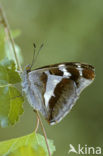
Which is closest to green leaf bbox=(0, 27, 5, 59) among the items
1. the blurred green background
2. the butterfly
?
the butterfly

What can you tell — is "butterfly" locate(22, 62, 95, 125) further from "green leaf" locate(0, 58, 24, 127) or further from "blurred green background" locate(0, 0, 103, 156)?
"blurred green background" locate(0, 0, 103, 156)

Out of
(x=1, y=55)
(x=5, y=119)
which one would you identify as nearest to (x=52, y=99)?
(x=5, y=119)

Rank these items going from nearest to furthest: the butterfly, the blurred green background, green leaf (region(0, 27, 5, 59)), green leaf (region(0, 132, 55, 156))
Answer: green leaf (region(0, 132, 55, 156)) < the butterfly < green leaf (region(0, 27, 5, 59)) < the blurred green background

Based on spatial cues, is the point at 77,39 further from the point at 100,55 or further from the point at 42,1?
the point at 42,1

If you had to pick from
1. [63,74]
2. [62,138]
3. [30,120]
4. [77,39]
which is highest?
[63,74]

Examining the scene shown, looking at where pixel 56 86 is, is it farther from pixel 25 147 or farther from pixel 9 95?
pixel 25 147

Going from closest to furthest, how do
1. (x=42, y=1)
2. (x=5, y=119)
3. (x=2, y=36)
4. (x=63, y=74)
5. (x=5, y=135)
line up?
(x=5, y=119) → (x=63, y=74) → (x=2, y=36) → (x=5, y=135) → (x=42, y=1)
